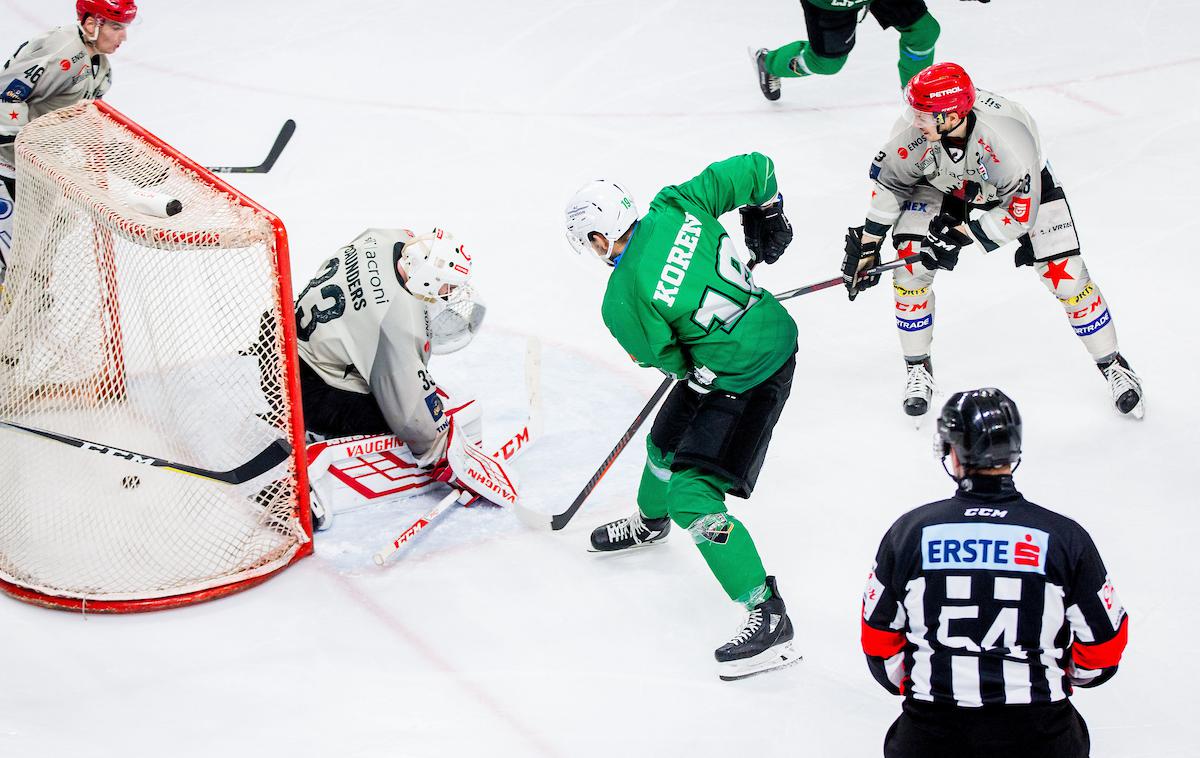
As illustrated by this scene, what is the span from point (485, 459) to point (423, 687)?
2.64 feet

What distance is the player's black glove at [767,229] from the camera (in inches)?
131

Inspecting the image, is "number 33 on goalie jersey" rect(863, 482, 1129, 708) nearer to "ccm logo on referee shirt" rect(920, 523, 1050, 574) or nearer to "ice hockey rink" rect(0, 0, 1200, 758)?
"ccm logo on referee shirt" rect(920, 523, 1050, 574)

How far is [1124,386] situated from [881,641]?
209 cm

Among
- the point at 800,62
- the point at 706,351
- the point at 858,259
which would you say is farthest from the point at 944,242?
the point at 800,62

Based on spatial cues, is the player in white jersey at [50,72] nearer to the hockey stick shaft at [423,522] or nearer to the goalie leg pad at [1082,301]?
the hockey stick shaft at [423,522]

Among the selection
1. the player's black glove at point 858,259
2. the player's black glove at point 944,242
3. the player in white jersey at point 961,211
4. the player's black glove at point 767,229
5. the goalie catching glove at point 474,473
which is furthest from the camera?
the player's black glove at point 858,259

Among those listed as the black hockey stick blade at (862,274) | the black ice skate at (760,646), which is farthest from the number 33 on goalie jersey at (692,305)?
the black hockey stick blade at (862,274)

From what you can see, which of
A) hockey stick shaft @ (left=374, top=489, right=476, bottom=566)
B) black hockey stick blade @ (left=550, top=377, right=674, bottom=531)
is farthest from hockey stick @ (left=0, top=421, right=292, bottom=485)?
black hockey stick blade @ (left=550, top=377, right=674, bottom=531)

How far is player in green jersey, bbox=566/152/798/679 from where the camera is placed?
113 inches

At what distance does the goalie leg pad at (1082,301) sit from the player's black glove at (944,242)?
0.92 ft

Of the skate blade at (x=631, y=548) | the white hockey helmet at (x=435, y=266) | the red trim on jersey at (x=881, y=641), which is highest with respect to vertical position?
the white hockey helmet at (x=435, y=266)

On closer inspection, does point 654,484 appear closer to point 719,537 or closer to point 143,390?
point 719,537

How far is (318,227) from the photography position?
5262 millimetres

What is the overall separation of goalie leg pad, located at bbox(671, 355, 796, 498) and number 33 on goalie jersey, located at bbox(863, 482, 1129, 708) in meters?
0.83
